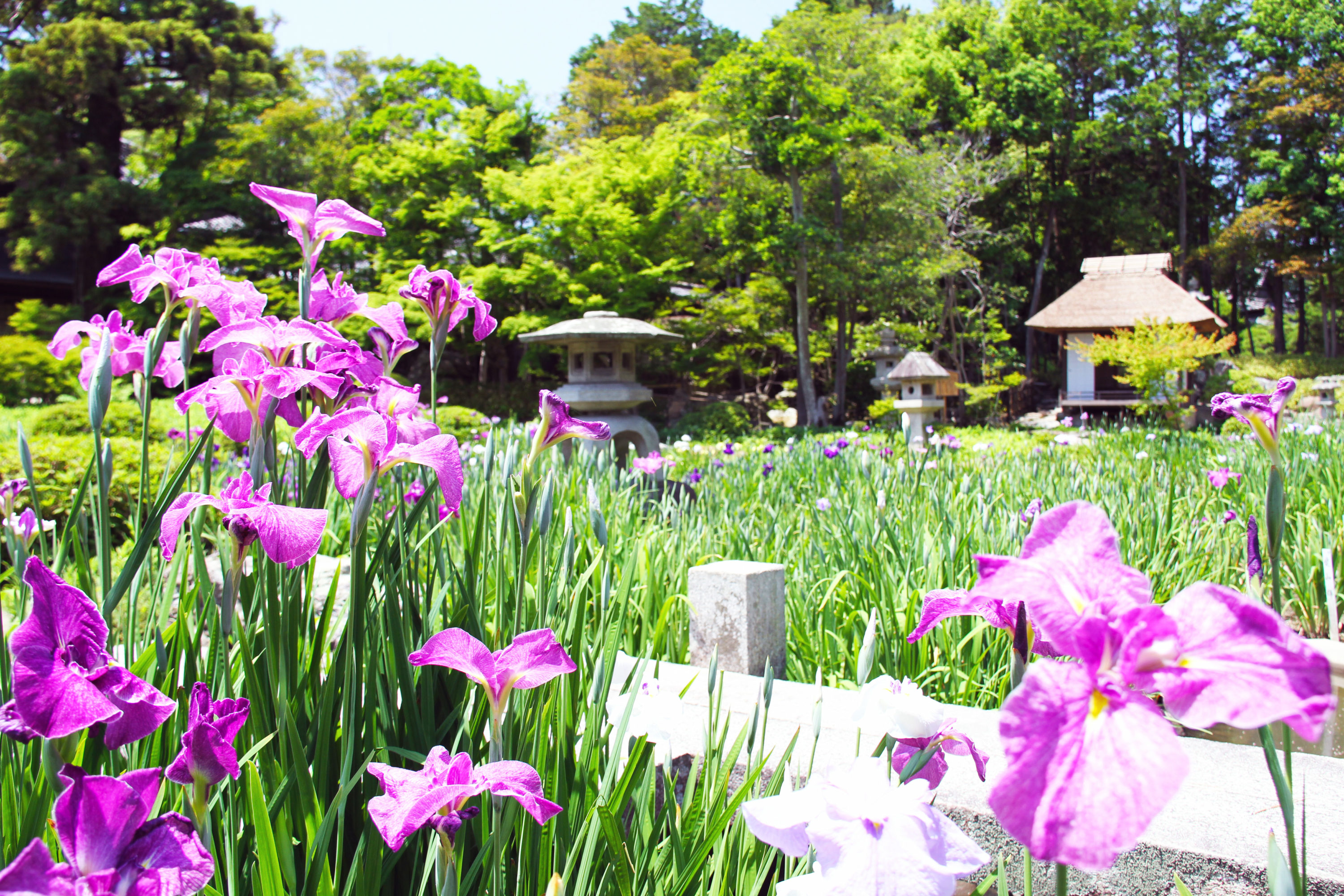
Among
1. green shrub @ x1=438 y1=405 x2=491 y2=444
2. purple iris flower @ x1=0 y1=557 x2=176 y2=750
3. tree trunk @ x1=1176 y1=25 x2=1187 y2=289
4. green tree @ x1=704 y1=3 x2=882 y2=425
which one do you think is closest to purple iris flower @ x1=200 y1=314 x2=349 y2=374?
purple iris flower @ x1=0 y1=557 x2=176 y2=750

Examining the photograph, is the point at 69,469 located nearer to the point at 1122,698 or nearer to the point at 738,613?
the point at 738,613

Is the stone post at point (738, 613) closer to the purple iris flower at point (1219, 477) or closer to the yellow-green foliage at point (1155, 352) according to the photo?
the purple iris flower at point (1219, 477)

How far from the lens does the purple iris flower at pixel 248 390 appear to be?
2.73 feet

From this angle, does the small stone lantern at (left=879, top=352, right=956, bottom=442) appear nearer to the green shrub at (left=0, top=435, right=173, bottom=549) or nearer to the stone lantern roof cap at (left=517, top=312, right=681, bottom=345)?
the stone lantern roof cap at (left=517, top=312, right=681, bottom=345)

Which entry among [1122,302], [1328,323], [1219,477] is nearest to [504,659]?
[1219,477]

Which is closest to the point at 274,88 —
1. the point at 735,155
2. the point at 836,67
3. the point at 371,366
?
the point at 735,155

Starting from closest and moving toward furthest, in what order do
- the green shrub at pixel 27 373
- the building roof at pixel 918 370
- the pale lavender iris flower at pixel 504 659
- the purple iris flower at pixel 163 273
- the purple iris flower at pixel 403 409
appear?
1. the pale lavender iris flower at pixel 504 659
2. the purple iris flower at pixel 403 409
3. the purple iris flower at pixel 163 273
4. the building roof at pixel 918 370
5. the green shrub at pixel 27 373

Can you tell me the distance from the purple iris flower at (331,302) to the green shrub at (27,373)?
14486mm

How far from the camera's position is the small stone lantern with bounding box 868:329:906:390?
44.6ft

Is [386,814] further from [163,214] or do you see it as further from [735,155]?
[163,214]

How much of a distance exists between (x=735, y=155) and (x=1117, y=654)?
1390 cm

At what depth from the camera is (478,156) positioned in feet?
47.0

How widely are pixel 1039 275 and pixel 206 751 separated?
22.7 meters

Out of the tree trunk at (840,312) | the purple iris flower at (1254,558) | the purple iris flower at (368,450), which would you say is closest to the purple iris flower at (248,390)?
the purple iris flower at (368,450)
